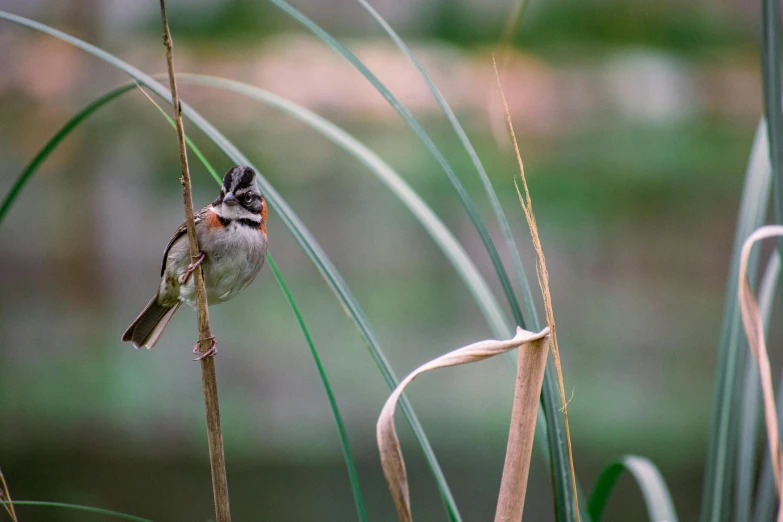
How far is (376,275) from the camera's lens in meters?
2.91

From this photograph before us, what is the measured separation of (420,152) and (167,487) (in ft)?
5.09

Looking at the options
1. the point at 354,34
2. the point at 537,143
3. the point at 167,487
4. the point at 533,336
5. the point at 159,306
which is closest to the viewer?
the point at 533,336

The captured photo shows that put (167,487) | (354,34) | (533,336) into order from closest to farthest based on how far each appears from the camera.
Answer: (533,336), (167,487), (354,34)

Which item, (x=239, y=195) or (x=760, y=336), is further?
(x=239, y=195)

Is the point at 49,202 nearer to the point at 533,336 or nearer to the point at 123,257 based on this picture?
the point at 123,257

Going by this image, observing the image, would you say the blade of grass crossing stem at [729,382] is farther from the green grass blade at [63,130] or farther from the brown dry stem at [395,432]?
the green grass blade at [63,130]

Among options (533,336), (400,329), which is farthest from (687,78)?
(533,336)

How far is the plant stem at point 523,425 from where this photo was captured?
0.50 meters

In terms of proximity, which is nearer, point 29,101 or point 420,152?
point 29,101

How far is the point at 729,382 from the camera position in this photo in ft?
2.04

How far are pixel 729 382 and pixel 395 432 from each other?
1.10ft

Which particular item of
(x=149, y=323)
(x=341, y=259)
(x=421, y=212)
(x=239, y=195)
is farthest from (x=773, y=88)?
(x=341, y=259)

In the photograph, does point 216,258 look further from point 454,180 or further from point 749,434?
point 749,434

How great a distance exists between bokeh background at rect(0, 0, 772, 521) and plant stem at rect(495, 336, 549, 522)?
212cm
